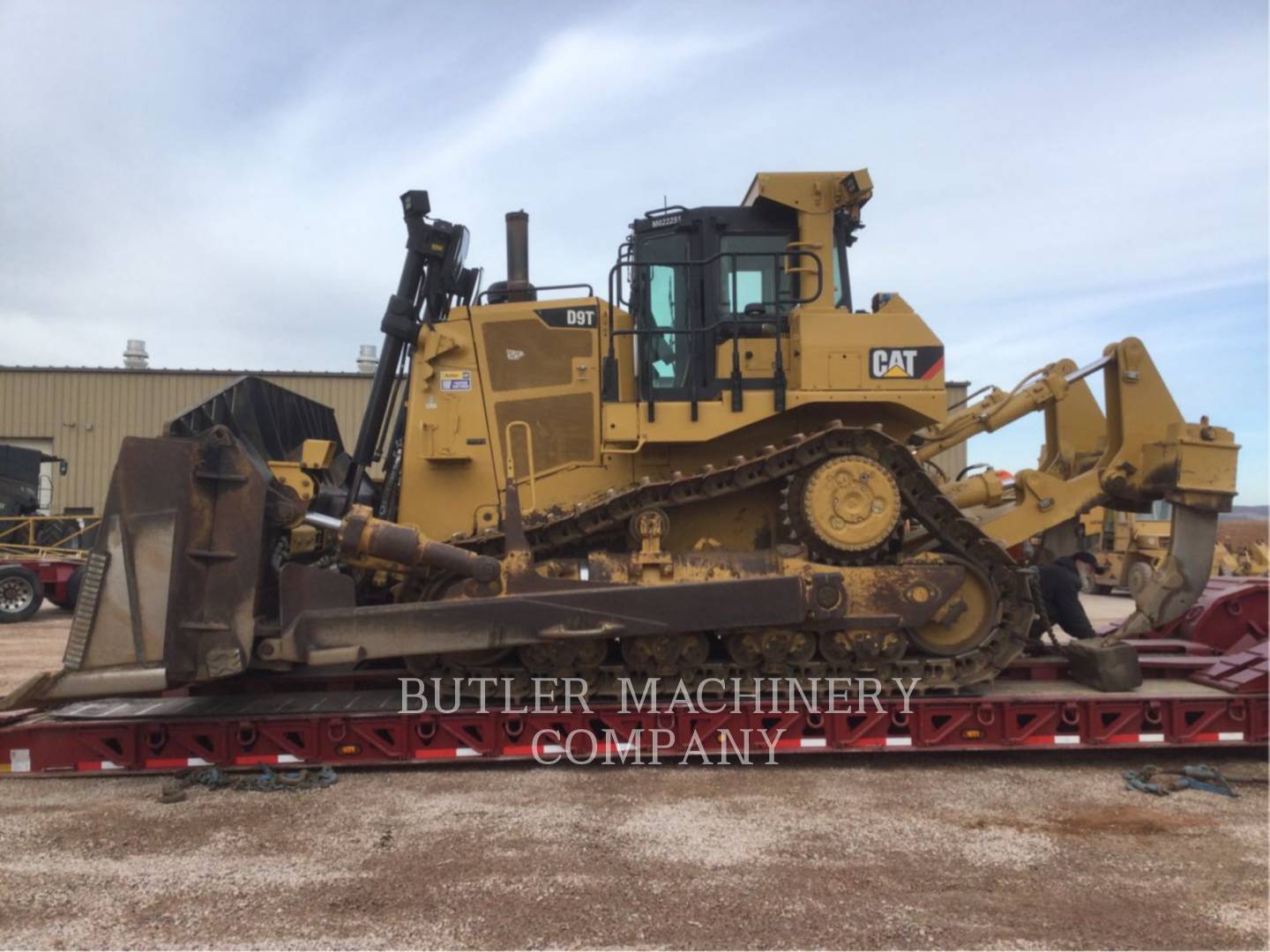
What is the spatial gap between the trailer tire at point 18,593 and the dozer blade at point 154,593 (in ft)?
40.9

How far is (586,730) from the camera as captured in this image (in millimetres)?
6004

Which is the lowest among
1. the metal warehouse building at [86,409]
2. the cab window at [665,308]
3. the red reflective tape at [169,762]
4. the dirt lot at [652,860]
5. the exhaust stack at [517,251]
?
the dirt lot at [652,860]

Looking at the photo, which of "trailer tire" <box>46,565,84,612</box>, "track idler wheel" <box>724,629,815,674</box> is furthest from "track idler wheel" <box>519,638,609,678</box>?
"trailer tire" <box>46,565,84,612</box>

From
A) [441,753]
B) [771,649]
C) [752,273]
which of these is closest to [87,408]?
[441,753]

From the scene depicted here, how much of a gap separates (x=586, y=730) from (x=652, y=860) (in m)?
1.57

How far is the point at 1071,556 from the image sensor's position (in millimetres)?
7746

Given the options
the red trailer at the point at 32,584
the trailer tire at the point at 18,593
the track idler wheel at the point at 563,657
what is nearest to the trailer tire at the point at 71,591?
the red trailer at the point at 32,584

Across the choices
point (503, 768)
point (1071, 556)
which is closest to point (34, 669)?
point (503, 768)

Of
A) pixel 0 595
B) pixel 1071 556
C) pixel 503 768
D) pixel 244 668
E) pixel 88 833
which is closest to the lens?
pixel 88 833

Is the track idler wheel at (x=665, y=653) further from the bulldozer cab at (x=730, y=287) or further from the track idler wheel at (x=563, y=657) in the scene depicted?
the bulldozer cab at (x=730, y=287)

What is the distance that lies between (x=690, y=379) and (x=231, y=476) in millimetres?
3289

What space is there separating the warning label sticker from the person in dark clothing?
5.29 metres

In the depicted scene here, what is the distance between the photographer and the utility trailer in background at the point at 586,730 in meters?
5.89

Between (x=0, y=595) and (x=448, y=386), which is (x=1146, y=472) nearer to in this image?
(x=448, y=386)
